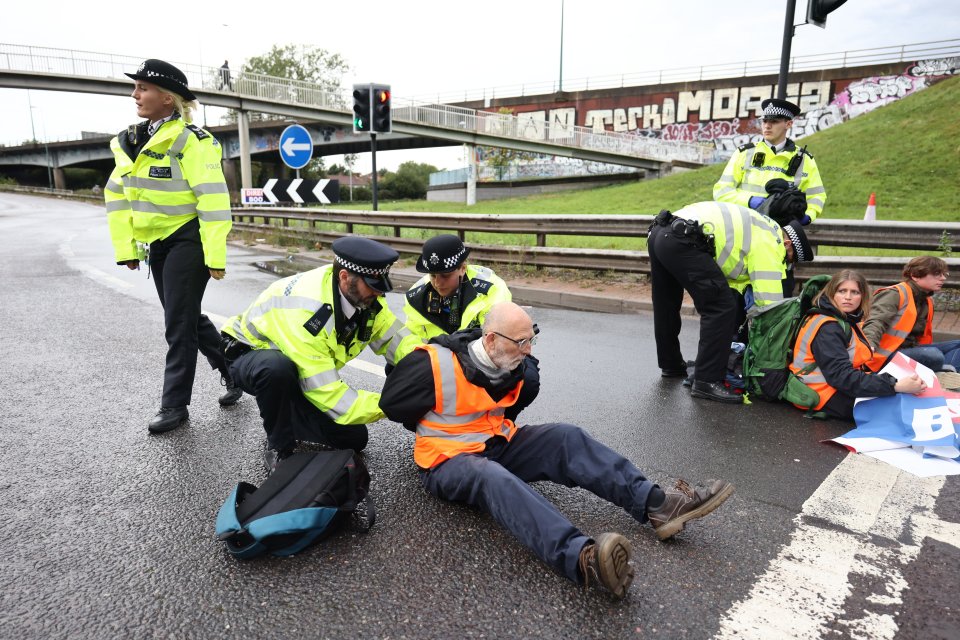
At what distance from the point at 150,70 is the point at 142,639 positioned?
122 inches

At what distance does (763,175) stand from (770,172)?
0.20ft

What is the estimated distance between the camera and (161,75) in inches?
145

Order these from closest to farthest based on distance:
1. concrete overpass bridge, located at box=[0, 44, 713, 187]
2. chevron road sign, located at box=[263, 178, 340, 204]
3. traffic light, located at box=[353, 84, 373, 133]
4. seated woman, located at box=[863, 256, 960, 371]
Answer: seated woman, located at box=[863, 256, 960, 371]
traffic light, located at box=[353, 84, 373, 133]
chevron road sign, located at box=[263, 178, 340, 204]
concrete overpass bridge, located at box=[0, 44, 713, 187]

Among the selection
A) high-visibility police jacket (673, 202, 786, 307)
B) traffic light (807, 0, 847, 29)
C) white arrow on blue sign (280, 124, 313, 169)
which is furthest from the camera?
white arrow on blue sign (280, 124, 313, 169)

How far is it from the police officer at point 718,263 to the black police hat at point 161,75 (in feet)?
10.7

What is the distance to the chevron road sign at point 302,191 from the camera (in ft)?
42.9

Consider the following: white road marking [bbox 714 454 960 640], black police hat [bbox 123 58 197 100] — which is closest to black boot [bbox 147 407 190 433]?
black police hat [bbox 123 58 197 100]

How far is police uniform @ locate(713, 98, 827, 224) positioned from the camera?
5324 millimetres

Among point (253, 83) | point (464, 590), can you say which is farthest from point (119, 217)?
point (253, 83)

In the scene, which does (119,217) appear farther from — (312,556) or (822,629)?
(822,629)

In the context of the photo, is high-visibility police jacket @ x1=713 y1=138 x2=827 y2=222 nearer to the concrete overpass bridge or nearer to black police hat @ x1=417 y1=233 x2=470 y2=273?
black police hat @ x1=417 y1=233 x2=470 y2=273

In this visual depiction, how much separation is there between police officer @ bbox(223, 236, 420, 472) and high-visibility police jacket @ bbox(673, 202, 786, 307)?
2.31 m

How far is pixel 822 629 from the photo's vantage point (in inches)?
80.3

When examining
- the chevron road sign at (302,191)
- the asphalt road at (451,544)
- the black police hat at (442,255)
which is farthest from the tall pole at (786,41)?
the chevron road sign at (302,191)
